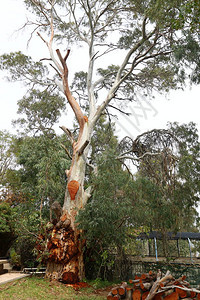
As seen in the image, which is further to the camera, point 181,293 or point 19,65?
point 19,65

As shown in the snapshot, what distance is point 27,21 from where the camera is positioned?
11.3 m

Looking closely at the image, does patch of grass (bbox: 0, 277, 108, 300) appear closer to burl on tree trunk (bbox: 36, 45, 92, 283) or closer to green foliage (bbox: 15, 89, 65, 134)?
burl on tree trunk (bbox: 36, 45, 92, 283)

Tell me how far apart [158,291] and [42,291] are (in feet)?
8.66

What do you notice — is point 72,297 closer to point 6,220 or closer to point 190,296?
point 190,296

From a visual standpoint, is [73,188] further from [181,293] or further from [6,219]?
[181,293]

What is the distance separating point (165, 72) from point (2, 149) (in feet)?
40.2

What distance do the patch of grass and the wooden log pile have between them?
106cm

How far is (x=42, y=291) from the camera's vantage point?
18.2 feet

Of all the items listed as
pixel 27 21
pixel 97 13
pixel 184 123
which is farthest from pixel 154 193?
pixel 27 21

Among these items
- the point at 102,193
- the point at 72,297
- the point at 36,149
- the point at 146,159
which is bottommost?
the point at 72,297

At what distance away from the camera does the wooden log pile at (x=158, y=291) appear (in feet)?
13.9

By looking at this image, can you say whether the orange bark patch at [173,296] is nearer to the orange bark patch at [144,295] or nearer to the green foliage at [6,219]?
the orange bark patch at [144,295]

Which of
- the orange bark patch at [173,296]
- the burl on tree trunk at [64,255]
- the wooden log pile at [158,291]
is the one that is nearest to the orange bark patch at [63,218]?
the burl on tree trunk at [64,255]

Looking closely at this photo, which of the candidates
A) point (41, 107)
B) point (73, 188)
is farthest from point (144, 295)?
point (41, 107)
